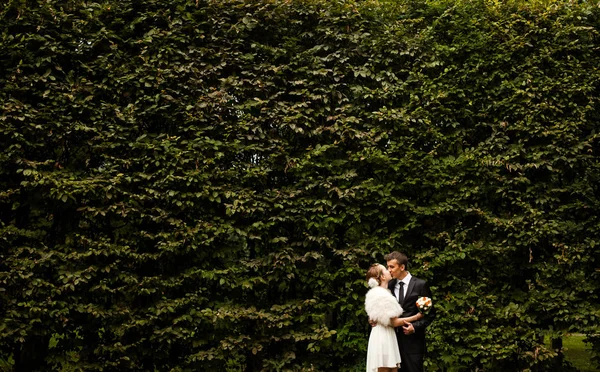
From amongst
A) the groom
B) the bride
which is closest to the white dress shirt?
the groom

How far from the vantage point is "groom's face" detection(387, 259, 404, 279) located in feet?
19.7

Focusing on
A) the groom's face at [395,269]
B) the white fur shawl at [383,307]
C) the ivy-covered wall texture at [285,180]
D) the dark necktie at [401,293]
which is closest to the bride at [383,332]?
the white fur shawl at [383,307]

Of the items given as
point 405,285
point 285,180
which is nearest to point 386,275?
point 405,285

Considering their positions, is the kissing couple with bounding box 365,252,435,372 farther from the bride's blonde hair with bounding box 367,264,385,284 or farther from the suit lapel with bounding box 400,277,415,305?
the bride's blonde hair with bounding box 367,264,385,284

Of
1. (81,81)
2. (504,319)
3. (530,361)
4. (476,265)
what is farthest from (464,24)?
(81,81)

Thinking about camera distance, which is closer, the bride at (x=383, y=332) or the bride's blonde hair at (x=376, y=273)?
the bride at (x=383, y=332)

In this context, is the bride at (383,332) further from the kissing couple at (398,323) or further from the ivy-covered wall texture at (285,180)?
the ivy-covered wall texture at (285,180)

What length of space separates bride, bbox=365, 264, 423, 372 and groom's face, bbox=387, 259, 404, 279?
21 cm

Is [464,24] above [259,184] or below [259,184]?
above

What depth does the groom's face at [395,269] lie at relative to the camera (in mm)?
6012

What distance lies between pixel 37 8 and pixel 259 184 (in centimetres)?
371

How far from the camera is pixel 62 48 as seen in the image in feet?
23.1

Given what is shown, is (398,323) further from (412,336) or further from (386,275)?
(386,275)

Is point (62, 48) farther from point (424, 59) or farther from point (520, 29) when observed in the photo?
point (520, 29)
